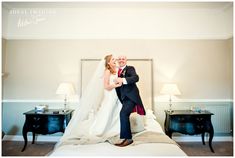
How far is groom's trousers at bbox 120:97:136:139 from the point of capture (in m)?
2.15

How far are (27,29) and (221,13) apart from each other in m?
4.21

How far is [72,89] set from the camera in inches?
147

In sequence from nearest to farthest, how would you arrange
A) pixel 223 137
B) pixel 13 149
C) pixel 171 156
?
pixel 171 156
pixel 13 149
pixel 223 137

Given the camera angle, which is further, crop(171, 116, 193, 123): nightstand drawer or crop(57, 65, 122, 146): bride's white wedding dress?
crop(171, 116, 193, 123): nightstand drawer

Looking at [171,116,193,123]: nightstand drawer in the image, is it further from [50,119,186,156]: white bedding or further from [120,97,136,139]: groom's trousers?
[50,119,186,156]: white bedding

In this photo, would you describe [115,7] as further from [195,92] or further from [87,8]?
[195,92]

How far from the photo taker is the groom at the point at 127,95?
222 centimetres

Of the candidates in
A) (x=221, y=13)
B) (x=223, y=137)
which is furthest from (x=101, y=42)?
(x=223, y=137)

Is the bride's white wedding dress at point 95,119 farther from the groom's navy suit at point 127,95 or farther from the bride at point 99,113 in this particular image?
the groom's navy suit at point 127,95

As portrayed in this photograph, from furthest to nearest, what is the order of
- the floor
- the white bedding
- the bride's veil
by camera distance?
the floor
the bride's veil
the white bedding

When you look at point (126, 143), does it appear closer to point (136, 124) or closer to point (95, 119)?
point (136, 124)

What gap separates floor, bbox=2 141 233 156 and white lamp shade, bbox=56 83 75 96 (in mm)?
1096

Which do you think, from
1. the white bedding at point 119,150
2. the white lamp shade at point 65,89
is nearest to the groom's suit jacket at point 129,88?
the white bedding at point 119,150

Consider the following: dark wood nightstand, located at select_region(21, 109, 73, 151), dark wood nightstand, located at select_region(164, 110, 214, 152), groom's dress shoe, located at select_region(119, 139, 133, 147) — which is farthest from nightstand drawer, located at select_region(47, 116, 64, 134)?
dark wood nightstand, located at select_region(164, 110, 214, 152)
